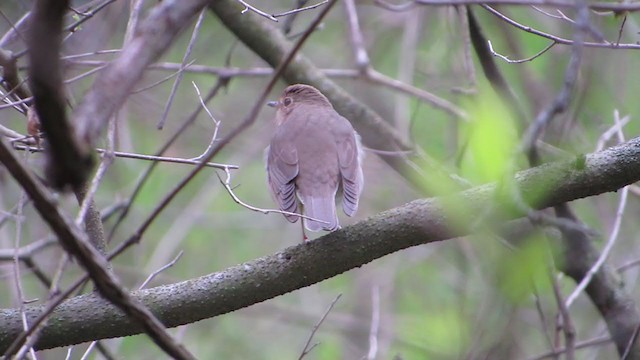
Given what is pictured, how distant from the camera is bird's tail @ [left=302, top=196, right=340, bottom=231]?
4165mm

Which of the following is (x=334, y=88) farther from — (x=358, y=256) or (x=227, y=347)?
(x=227, y=347)

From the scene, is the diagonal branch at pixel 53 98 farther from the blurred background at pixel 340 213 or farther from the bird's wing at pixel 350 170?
the blurred background at pixel 340 213

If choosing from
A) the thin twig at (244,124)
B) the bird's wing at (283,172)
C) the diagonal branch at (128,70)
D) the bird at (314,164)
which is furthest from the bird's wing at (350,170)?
the diagonal branch at (128,70)

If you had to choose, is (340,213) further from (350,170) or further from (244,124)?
(244,124)

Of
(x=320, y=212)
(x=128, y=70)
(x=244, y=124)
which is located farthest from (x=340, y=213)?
(x=128, y=70)

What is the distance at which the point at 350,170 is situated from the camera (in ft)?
16.4

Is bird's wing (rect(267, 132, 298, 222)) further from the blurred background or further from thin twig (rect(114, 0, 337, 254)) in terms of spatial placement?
→ thin twig (rect(114, 0, 337, 254))

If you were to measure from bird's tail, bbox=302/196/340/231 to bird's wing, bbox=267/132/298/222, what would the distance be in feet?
0.39

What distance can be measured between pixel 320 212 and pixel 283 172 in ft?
1.79

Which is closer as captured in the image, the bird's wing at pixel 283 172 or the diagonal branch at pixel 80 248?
the diagonal branch at pixel 80 248

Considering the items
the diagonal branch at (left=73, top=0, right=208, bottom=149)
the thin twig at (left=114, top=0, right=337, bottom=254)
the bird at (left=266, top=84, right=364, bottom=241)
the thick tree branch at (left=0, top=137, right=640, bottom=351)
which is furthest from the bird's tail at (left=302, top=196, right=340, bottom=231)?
the diagonal branch at (left=73, top=0, right=208, bottom=149)

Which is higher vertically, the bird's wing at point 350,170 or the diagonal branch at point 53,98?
the bird's wing at point 350,170

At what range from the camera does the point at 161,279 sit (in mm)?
7270

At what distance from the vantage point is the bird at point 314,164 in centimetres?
473
